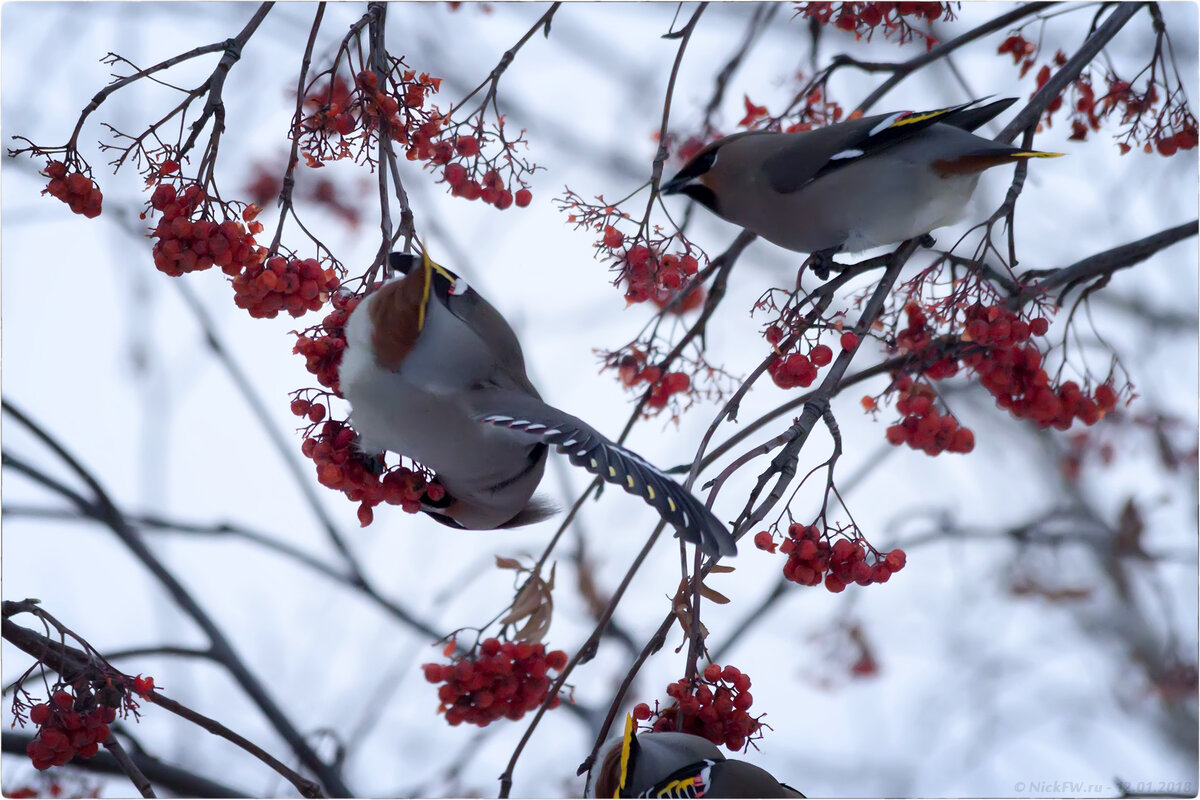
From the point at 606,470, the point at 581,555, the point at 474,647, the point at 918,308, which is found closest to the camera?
the point at 606,470

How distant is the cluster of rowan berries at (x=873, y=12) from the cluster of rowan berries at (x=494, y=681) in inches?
74.9

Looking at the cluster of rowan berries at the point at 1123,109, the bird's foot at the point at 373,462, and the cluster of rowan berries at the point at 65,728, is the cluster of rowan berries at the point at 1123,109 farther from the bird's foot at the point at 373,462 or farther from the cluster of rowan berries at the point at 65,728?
the cluster of rowan berries at the point at 65,728

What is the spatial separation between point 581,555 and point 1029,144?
2.48m

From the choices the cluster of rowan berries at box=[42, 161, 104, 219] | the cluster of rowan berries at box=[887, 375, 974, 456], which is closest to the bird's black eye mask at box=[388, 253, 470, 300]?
the cluster of rowan berries at box=[42, 161, 104, 219]

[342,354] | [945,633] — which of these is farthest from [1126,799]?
[945,633]

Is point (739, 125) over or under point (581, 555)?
over

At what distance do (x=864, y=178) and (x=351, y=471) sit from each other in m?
1.70

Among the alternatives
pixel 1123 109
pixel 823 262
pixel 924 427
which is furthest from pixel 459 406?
pixel 1123 109

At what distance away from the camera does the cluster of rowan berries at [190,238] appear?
91.7 inches

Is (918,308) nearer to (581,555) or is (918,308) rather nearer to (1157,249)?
(1157,249)

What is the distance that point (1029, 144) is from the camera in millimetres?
2891

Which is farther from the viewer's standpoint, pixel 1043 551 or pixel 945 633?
pixel 945 633

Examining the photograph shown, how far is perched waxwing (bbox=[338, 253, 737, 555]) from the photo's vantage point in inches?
85.7

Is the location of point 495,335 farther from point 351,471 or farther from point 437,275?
point 351,471
